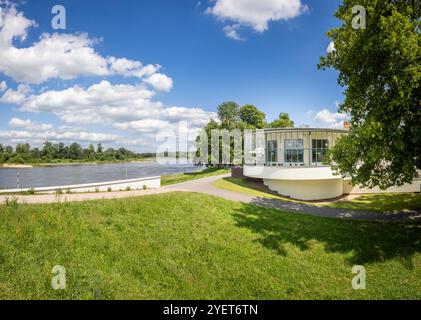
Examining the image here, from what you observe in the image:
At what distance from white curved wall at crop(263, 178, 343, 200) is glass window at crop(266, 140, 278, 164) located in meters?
2.50

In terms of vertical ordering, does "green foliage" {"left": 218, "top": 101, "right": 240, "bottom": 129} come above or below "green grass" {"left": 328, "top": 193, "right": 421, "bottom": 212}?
above

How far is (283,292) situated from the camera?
8031 millimetres

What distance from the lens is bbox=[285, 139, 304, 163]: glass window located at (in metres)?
25.0

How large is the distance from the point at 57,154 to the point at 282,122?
351ft

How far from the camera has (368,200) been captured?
23688mm

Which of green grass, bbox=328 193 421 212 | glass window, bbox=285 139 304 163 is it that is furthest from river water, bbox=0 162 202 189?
green grass, bbox=328 193 421 212

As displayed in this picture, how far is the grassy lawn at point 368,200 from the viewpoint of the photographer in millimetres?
19891

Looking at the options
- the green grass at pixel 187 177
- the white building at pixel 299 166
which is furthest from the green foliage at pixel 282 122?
the white building at pixel 299 166

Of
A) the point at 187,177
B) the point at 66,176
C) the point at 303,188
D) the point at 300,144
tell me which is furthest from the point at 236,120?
the point at 66,176

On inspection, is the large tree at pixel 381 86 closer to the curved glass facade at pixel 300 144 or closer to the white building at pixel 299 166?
the white building at pixel 299 166

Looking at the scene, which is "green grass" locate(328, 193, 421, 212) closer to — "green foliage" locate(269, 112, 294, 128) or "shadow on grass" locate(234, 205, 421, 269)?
"shadow on grass" locate(234, 205, 421, 269)

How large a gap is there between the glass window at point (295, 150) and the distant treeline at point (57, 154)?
78439 mm
